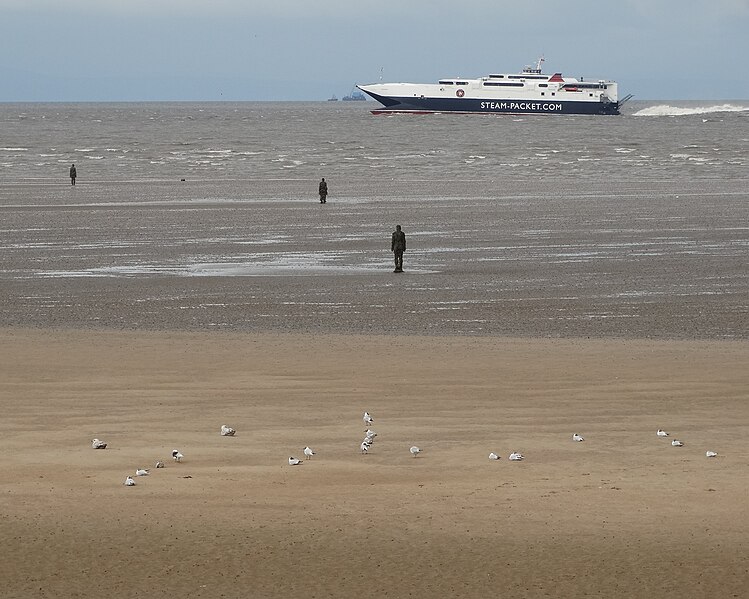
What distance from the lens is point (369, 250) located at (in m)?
26.6

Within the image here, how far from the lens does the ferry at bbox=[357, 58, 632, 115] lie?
145125 mm

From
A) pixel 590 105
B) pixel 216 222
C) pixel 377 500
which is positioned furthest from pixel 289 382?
pixel 590 105

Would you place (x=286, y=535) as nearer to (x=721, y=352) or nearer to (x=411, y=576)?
(x=411, y=576)

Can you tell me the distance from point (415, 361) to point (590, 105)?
137 m

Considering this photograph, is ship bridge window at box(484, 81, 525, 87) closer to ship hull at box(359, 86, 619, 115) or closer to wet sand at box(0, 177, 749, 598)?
ship hull at box(359, 86, 619, 115)

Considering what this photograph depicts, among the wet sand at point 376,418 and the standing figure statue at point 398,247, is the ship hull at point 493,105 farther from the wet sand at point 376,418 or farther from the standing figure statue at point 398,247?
the standing figure statue at point 398,247

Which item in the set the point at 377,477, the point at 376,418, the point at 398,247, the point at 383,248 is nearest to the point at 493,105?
the point at 383,248

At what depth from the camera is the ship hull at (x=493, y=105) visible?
474ft

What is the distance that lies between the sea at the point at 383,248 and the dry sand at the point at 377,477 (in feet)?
10.9

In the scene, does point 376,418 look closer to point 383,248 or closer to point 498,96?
point 383,248

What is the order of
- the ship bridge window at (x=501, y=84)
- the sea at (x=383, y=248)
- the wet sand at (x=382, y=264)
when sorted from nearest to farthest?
the wet sand at (x=382, y=264) < the sea at (x=383, y=248) < the ship bridge window at (x=501, y=84)

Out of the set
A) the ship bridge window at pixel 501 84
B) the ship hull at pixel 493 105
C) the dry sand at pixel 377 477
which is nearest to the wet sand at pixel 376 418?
the dry sand at pixel 377 477

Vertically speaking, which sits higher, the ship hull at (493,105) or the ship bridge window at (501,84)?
the ship bridge window at (501,84)

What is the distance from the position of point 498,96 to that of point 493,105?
4.25 ft
